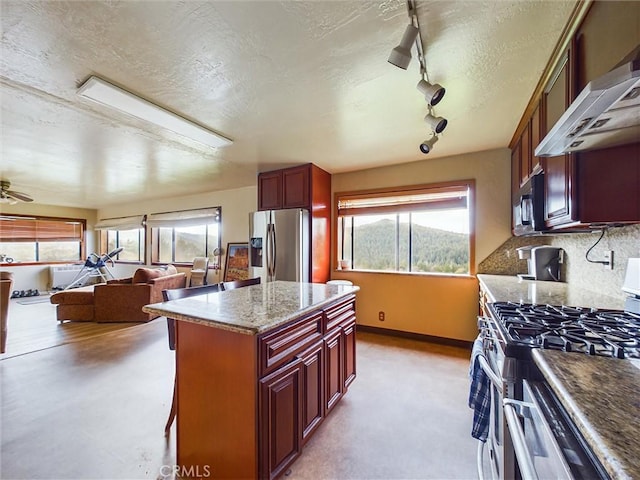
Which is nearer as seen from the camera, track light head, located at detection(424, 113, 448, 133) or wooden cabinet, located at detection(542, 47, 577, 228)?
wooden cabinet, located at detection(542, 47, 577, 228)

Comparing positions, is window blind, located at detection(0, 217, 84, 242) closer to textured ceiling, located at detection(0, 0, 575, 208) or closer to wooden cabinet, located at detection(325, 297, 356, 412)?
textured ceiling, located at detection(0, 0, 575, 208)

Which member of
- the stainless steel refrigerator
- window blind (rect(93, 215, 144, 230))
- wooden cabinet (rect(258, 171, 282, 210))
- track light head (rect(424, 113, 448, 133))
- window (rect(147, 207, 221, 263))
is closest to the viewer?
track light head (rect(424, 113, 448, 133))

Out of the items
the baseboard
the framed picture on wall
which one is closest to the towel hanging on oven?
the baseboard

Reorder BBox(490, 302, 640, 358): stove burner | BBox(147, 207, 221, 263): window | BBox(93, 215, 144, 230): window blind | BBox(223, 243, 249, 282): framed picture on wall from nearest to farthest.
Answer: BBox(490, 302, 640, 358): stove burner → BBox(223, 243, 249, 282): framed picture on wall → BBox(147, 207, 221, 263): window → BBox(93, 215, 144, 230): window blind

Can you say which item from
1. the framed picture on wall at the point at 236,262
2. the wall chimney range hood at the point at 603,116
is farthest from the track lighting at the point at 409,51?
the framed picture on wall at the point at 236,262

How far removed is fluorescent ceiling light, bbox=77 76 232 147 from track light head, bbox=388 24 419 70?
6.04ft

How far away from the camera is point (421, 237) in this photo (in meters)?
3.69

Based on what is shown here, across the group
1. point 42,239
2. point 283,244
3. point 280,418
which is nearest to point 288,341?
point 280,418

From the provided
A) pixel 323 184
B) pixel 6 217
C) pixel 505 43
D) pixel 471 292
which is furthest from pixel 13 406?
pixel 6 217

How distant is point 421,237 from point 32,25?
3.82 m

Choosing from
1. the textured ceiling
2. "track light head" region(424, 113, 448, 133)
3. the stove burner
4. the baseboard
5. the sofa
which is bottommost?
the baseboard

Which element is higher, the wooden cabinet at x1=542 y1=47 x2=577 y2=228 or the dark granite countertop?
the wooden cabinet at x1=542 y1=47 x2=577 y2=228

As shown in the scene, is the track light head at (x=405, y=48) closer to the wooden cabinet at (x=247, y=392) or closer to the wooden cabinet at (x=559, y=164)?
the wooden cabinet at (x=559, y=164)

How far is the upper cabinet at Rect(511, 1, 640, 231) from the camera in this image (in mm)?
1066
